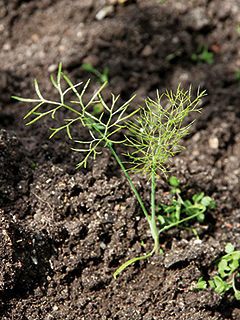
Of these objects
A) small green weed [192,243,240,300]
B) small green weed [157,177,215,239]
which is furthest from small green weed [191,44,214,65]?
small green weed [192,243,240,300]

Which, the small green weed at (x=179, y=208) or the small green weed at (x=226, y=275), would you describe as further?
the small green weed at (x=179, y=208)

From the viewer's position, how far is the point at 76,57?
2.10 metres

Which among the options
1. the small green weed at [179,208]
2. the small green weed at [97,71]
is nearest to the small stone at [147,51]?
the small green weed at [97,71]

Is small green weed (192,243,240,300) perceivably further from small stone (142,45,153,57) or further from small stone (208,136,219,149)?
small stone (142,45,153,57)

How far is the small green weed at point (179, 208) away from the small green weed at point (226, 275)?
172 millimetres

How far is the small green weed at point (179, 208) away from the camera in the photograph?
1.58 m

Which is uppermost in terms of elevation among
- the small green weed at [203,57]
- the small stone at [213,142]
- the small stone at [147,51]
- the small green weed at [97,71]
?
the small green weed at [97,71]

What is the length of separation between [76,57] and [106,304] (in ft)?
4.83

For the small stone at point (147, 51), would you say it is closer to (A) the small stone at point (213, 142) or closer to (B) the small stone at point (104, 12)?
(B) the small stone at point (104, 12)

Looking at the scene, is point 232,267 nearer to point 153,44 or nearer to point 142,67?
point 142,67

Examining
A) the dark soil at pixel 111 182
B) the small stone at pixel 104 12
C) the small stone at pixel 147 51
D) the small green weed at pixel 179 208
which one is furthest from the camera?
the small stone at pixel 104 12

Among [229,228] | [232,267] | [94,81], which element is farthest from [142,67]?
[232,267]

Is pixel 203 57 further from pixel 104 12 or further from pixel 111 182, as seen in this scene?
pixel 111 182

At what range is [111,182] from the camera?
1595 millimetres
